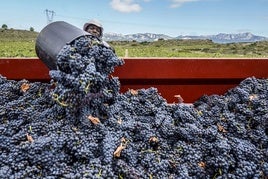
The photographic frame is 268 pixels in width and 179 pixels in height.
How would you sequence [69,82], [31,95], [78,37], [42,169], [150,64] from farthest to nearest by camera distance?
[150,64], [31,95], [78,37], [69,82], [42,169]

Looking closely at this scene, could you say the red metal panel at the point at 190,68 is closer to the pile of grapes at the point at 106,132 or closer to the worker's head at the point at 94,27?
the pile of grapes at the point at 106,132

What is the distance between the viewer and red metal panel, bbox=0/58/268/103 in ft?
8.41

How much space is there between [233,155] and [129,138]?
1.84 ft

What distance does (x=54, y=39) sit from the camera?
208 cm

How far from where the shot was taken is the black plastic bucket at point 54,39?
1985 mm

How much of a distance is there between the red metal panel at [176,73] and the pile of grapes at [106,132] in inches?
12.4

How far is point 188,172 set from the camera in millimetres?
1830

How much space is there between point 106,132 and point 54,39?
640 mm

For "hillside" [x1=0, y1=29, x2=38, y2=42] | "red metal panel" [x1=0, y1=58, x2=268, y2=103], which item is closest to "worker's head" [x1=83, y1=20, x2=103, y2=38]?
"red metal panel" [x1=0, y1=58, x2=268, y2=103]

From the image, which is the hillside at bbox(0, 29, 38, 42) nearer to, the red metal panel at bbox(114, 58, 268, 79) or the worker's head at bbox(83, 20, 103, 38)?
the worker's head at bbox(83, 20, 103, 38)

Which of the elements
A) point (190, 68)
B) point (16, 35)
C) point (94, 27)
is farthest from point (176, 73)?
point (16, 35)

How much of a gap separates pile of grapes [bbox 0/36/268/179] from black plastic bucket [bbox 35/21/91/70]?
101 mm

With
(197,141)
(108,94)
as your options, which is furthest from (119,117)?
(197,141)

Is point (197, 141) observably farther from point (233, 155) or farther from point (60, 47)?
point (60, 47)
